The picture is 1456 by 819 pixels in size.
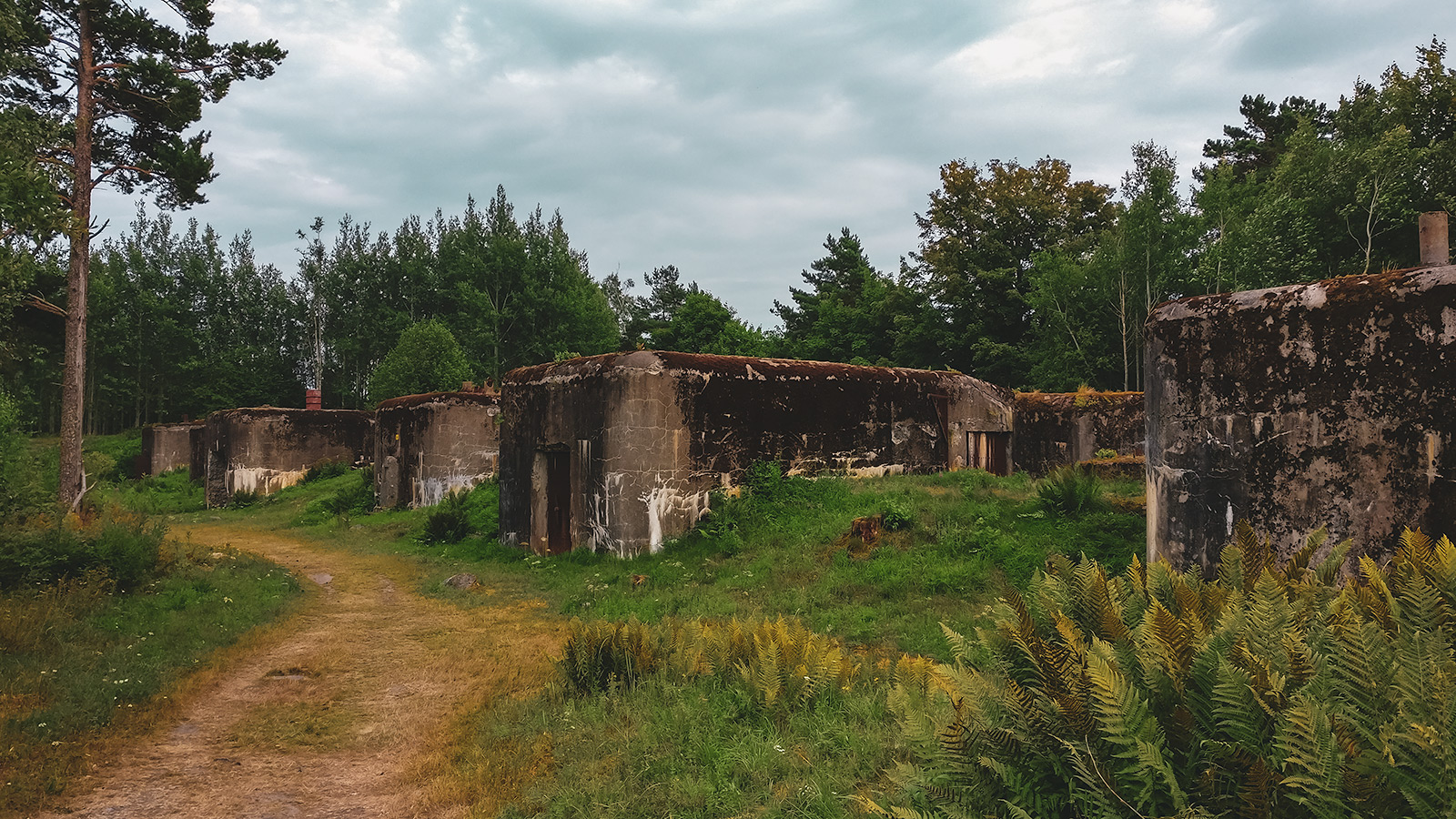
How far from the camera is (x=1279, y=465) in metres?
6.10

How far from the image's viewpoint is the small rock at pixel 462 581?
35.8ft

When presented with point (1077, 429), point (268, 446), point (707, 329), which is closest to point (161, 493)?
point (268, 446)

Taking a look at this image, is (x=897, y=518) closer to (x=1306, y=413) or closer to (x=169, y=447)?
(x=1306, y=413)

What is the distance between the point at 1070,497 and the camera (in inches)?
389

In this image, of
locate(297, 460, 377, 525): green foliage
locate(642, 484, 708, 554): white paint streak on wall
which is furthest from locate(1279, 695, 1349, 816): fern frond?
locate(297, 460, 377, 525): green foliage

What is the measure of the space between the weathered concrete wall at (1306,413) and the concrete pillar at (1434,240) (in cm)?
53

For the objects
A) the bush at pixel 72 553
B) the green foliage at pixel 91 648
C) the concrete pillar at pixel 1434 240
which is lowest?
the green foliage at pixel 91 648

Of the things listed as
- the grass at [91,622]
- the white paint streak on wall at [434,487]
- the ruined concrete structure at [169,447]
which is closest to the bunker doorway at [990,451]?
the white paint streak on wall at [434,487]

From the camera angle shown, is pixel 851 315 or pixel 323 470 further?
pixel 851 315

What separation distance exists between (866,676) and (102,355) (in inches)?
2251

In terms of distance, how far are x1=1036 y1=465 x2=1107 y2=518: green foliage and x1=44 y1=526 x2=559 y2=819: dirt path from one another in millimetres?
6385

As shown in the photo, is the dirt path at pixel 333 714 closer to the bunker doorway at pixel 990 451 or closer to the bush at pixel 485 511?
the bush at pixel 485 511

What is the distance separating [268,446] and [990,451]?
21.5 metres

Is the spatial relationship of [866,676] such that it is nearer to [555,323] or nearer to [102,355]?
[555,323]
